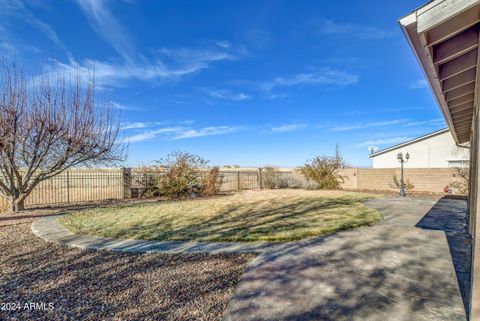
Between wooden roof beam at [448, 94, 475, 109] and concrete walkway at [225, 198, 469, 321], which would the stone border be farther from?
wooden roof beam at [448, 94, 475, 109]

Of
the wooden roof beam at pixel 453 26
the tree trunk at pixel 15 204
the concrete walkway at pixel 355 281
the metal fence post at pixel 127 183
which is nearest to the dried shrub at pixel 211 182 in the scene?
the metal fence post at pixel 127 183

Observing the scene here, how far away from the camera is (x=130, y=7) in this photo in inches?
311

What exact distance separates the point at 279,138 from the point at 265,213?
53.4 feet

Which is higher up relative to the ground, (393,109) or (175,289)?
(393,109)

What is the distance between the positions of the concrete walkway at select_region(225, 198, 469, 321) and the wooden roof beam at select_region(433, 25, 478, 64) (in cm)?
239

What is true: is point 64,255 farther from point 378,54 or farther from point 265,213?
point 378,54

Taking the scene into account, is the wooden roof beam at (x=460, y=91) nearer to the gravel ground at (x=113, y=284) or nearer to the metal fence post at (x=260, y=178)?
the gravel ground at (x=113, y=284)

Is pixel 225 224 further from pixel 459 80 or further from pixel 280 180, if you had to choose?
pixel 280 180

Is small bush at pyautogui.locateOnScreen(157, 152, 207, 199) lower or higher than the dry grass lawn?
higher

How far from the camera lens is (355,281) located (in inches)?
108

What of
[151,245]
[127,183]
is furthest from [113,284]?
[127,183]

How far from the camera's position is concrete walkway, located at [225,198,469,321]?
7.23 ft

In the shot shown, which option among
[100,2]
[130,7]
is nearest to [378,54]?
[130,7]

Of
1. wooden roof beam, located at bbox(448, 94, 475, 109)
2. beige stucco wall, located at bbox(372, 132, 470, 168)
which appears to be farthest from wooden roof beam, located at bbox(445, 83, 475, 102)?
beige stucco wall, located at bbox(372, 132, 470, 168)
